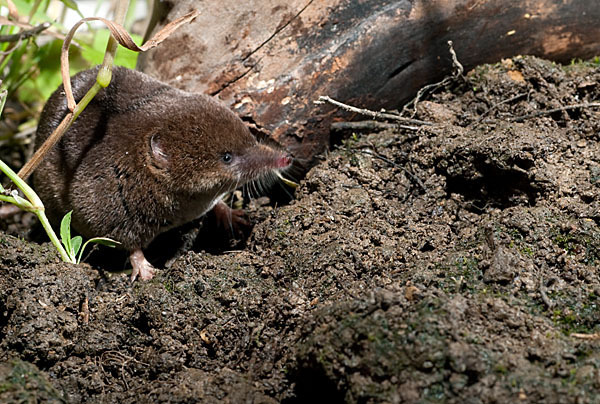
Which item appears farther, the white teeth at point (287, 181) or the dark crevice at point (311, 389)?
the white teeth at point (287, 181)

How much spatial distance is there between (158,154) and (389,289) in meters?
1.49

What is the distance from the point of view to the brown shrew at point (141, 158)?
2.96m

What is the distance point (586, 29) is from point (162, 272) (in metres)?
2.41

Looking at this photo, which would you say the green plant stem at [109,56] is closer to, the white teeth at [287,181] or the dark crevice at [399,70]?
the white teeth at [287,181]

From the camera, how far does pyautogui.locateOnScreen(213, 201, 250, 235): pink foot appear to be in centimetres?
336

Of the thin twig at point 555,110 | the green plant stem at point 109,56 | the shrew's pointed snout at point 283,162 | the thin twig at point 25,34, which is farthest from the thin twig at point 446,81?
the thin twig at point 25,34

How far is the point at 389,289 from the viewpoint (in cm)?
198

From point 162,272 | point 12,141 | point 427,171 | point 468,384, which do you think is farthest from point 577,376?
point 12,141

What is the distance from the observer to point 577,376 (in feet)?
5.34

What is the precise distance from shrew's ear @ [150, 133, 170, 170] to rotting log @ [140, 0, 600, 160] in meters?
0.42

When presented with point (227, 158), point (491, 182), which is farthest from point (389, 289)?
point (227, 158)

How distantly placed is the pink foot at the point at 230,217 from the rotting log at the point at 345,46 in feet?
1.74

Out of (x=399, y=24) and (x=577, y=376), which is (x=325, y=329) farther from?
(x=399, y=24)

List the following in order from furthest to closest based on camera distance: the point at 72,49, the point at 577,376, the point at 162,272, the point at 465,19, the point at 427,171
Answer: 1. the point at 72,49
2. the point at 465,19
3. the point at 427,171
4. the point at 162,272
5. the point at 577,376
